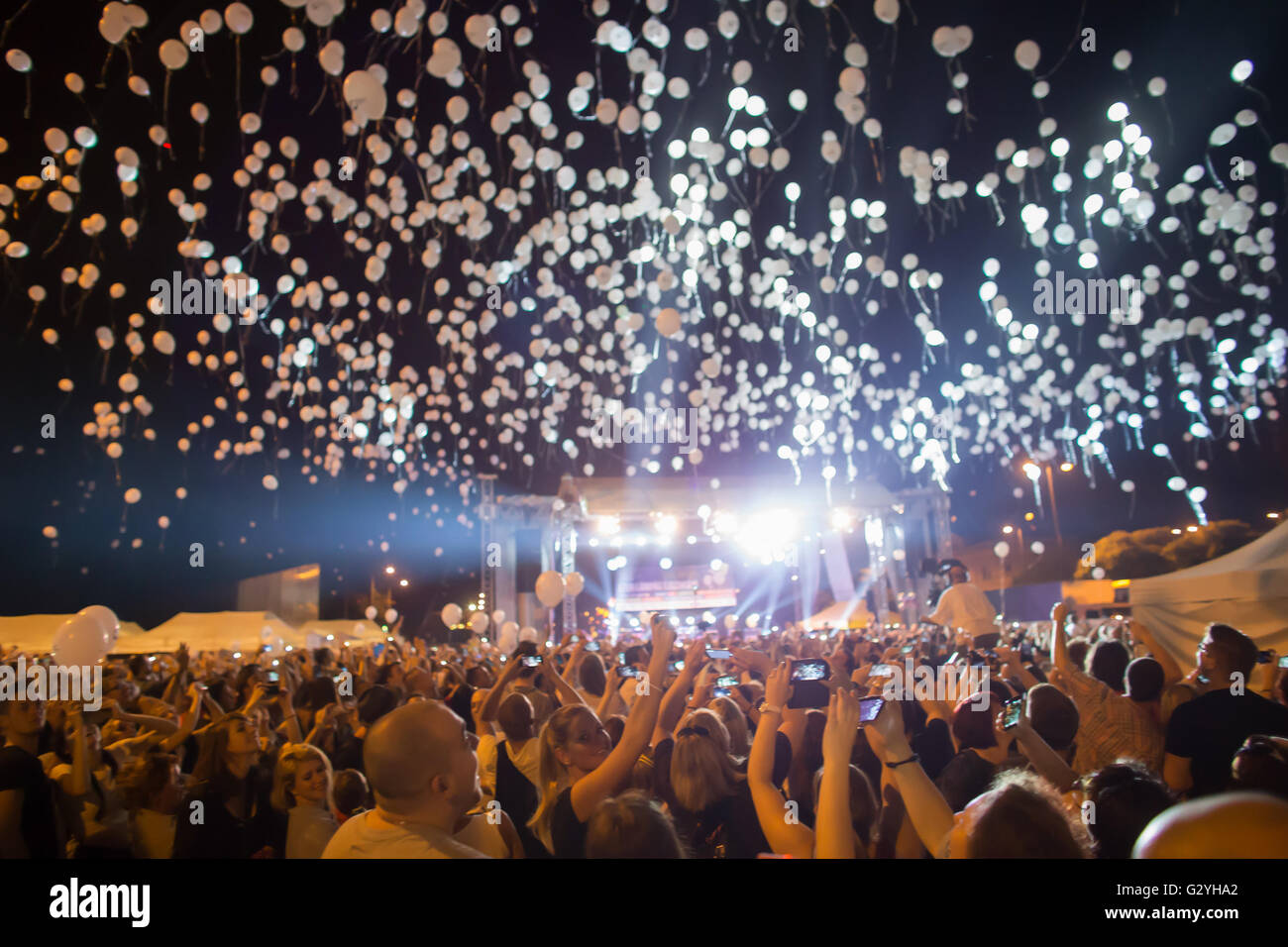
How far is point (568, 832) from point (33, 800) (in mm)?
1840

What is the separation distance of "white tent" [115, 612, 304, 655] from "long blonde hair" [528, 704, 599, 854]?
40.5ft

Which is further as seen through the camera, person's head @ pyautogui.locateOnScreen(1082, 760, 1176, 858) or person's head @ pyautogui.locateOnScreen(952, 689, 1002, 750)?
person's head @ pyautogui.locateOnScreen(952, 689, 1002, 750)

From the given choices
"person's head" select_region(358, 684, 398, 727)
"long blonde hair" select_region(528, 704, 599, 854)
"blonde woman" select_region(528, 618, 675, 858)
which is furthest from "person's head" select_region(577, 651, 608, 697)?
"long blonde hair" select_region(528, 704, 599, 854)

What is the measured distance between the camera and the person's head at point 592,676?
422 centimetres

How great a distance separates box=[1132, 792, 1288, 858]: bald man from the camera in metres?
1.06

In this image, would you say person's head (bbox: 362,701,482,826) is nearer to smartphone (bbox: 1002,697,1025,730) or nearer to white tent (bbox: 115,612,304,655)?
smartphone (bbox: 1002,697,1025,730)

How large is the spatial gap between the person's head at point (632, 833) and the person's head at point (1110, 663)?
2878 millimetres

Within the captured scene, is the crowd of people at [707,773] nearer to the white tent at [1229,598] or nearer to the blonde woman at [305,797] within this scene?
the blonde woman at [305,797]

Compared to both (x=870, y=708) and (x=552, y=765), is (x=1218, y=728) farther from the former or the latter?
(x=552, y=765)

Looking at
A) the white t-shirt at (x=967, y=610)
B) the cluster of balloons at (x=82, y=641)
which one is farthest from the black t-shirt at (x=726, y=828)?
the white t-shirt at (x=967, y=610)

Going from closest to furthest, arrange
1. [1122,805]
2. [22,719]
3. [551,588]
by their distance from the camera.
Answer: [1122,805], [22,719], [551,588]

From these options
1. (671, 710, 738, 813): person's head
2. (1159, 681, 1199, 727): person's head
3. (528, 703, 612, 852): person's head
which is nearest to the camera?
(671, 710, 738, 813): person's head

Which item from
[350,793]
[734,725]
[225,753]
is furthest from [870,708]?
[225,753]

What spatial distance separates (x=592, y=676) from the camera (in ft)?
13.9
